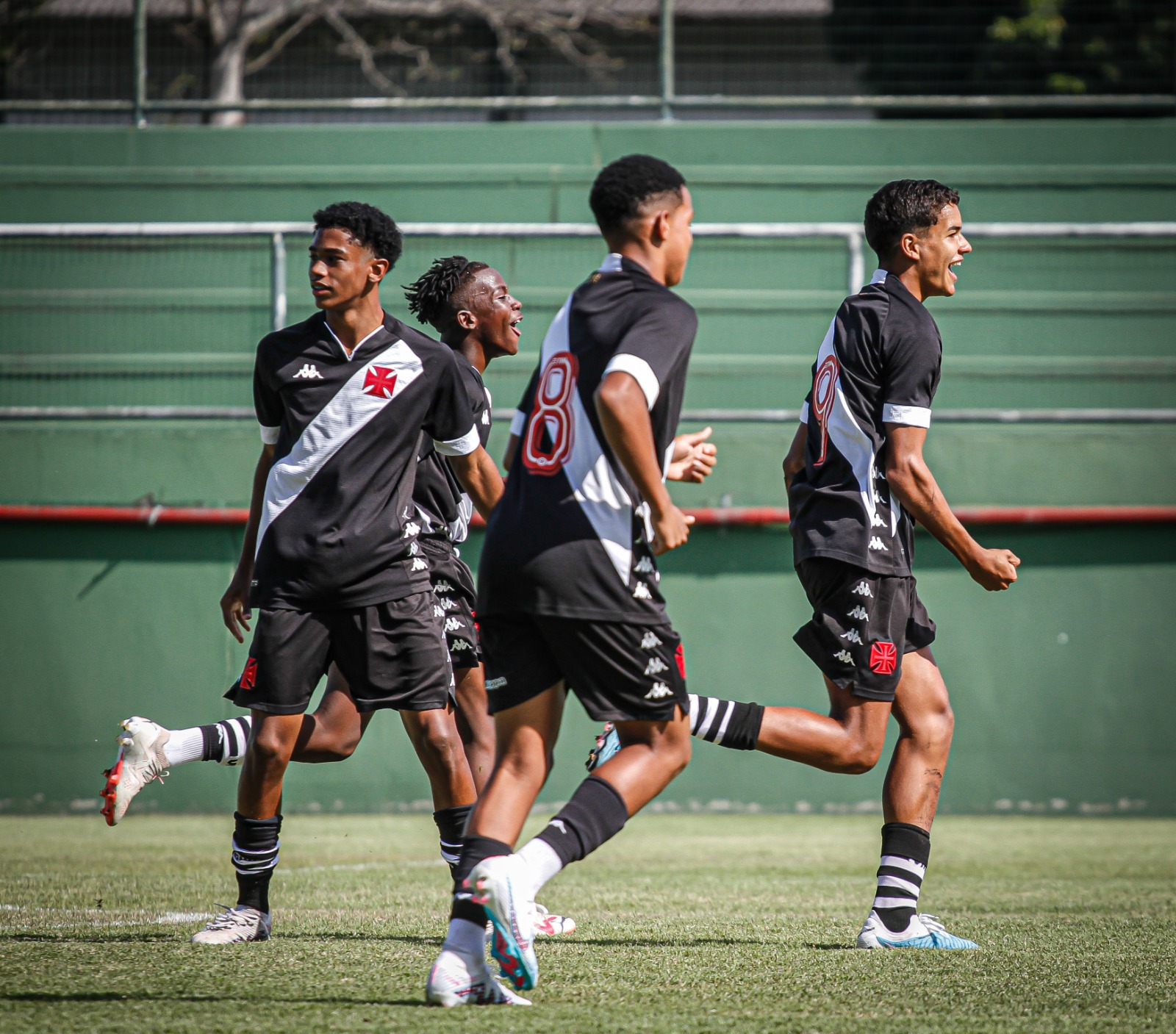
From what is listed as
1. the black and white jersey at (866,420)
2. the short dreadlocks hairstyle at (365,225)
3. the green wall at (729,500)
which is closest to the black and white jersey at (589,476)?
the black and white jersey at (866,420)

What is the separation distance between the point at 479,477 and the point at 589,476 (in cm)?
112

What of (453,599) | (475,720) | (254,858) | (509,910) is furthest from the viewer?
(475,720)

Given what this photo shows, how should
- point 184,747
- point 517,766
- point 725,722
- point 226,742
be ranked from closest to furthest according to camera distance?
point 517,766 < point 725,722 < point 184,747 < point 226,742

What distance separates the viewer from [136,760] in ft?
15.6

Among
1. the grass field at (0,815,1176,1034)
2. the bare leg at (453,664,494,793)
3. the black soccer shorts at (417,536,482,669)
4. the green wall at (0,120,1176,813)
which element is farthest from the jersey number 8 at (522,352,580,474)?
the green wall at (0,120,1176,813)

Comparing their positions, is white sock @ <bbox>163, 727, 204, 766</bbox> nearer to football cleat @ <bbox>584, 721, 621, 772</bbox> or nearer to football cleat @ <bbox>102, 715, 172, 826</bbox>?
football cleat @ <bbox>102, 715, 172, 826</bbox>

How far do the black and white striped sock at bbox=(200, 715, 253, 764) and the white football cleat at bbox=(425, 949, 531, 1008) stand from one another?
1.79 meters

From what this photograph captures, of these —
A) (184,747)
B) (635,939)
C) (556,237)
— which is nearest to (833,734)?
(635,939)

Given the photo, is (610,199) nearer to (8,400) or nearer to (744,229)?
(744,229)

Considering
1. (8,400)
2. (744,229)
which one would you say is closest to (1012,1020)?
(744,229)

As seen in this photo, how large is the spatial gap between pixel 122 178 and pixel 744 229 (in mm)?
5685

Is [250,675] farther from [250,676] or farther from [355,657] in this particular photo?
[355,657]

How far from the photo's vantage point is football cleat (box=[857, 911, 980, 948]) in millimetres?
4422

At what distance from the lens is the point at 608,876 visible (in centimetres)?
658
